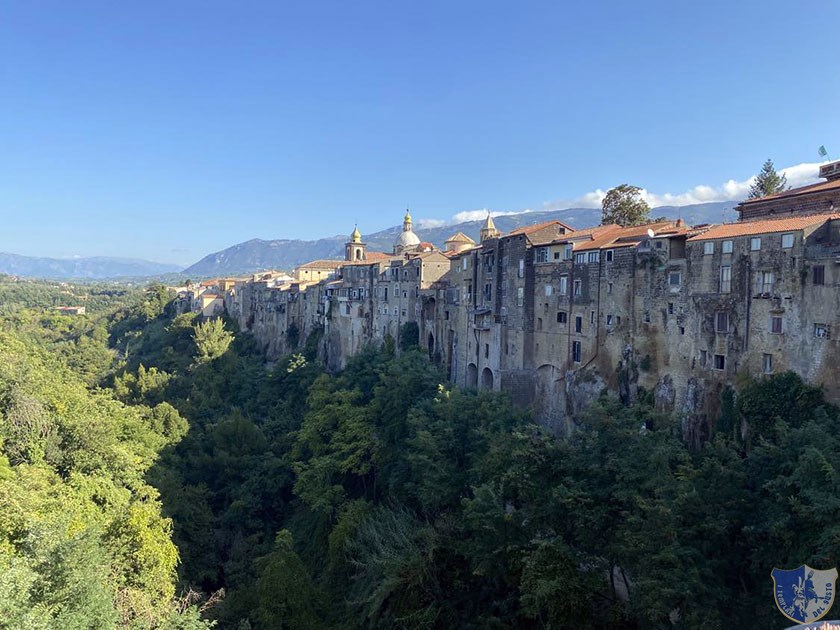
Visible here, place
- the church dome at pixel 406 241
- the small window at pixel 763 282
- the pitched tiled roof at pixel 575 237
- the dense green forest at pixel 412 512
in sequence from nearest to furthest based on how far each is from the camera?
the dense green forest at pixel 412 512 < the small window at pixel 763 282 < the pitched tiled roof at pixel 575 237 < the church dome at pixel 406 241

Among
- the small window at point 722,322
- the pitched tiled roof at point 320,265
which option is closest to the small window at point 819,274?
the small window at point 722,322

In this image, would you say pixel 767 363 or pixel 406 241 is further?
pixel 406 241

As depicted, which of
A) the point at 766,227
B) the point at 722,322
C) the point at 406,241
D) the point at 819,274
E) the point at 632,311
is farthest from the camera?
the point at 406,241

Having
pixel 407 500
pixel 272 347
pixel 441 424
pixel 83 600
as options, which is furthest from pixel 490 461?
pixel 272 347

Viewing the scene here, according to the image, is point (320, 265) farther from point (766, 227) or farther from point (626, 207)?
point (766, 227)

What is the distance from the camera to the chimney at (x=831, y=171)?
3386 centimetres

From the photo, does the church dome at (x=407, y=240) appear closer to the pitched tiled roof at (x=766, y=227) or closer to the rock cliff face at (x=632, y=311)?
the rock cliff face at (x=632, y=311)

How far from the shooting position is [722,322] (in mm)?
28141

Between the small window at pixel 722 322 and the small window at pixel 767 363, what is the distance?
211 centimetres

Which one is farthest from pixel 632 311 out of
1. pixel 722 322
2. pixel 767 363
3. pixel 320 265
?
pixel 320 265

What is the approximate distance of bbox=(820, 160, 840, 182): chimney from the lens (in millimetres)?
33856

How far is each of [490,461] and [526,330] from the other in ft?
49.2

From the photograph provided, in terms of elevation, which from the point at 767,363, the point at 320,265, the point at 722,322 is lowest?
the point at 767,363

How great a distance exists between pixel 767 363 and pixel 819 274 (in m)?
4.35
